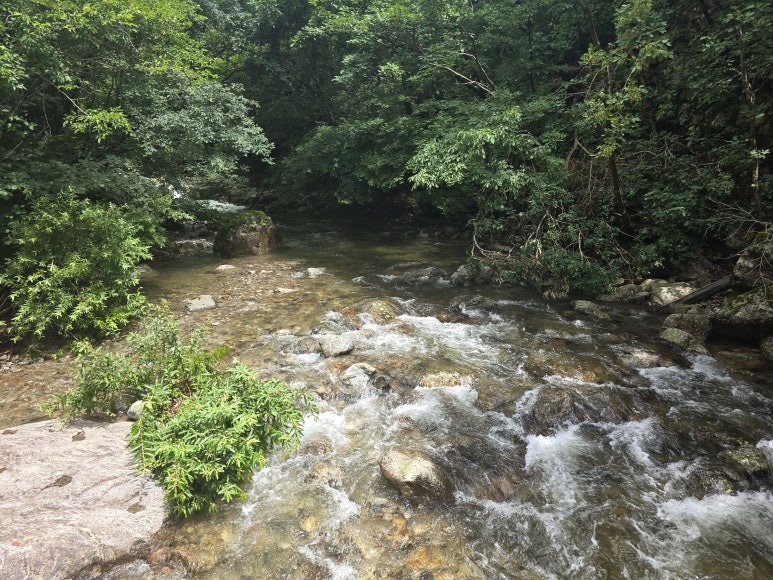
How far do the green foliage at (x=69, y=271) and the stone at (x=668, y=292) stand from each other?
1165cm

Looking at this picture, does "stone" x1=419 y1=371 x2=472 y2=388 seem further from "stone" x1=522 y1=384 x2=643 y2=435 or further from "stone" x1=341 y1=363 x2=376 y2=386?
"stone" x1=522 y1=384 x2=643 y2=435

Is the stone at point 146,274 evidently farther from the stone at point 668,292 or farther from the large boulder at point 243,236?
the stone at point 668,292

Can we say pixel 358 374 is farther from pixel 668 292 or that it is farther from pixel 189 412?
pixel 668 292

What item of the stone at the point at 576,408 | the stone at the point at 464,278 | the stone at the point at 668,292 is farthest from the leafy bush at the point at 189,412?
the stone at the point at 668,292

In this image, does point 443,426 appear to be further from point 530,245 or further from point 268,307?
point 530,245

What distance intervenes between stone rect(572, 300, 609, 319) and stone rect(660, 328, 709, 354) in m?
1.35

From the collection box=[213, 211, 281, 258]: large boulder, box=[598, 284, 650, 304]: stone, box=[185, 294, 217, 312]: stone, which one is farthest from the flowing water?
box=[213, 211, 281, 258]: large boulder

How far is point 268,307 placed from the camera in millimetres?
9805

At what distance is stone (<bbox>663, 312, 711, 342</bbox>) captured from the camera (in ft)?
26.1

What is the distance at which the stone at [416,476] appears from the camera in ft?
15.0

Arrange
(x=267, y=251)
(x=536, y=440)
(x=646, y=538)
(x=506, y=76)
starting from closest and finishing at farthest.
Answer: (x=646, y=538) < (x=536, y=440) < (x=506, y=76) < (x=267, y=251)

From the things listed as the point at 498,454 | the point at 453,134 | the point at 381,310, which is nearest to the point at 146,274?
the point at 381,310

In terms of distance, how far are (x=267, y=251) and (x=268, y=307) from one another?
643 centimetres

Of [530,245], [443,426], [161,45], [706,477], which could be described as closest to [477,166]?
[530,245]
